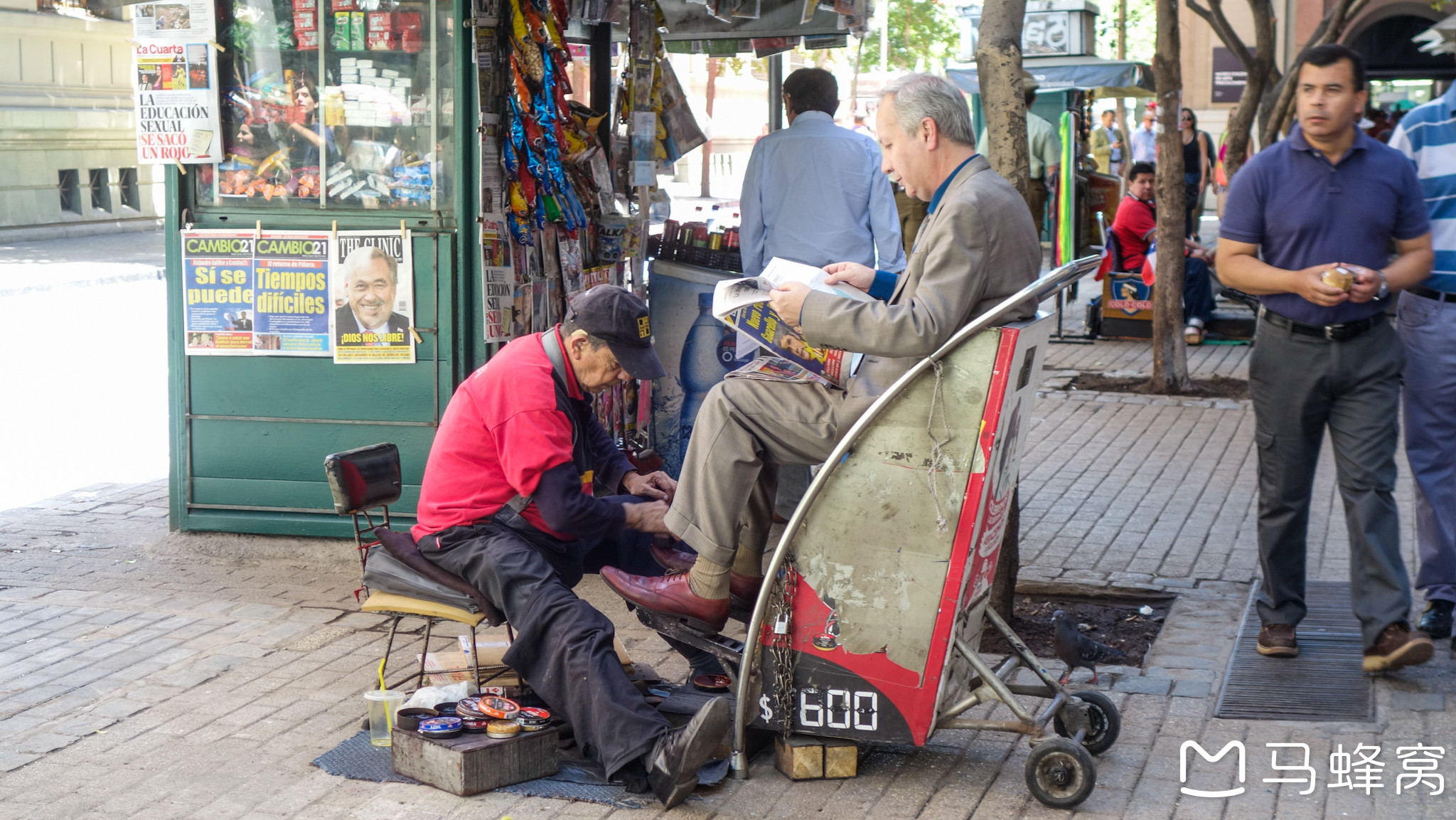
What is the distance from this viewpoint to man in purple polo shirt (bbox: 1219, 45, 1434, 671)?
4500 millimetres

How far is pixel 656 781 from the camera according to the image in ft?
12.1

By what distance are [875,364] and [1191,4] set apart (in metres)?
12.0

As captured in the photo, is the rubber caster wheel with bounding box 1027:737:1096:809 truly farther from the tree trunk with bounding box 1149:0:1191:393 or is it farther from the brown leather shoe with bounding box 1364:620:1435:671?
the tree trunk with bounding box 1149:0:1191:393

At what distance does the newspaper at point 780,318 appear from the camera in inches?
145

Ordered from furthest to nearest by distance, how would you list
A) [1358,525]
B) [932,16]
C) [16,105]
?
1. [932,16]
2. [16,105]
3. [1358,525]

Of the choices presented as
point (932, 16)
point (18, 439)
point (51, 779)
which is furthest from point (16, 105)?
point (932, 16)

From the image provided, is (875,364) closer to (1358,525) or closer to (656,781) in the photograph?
(656,781)

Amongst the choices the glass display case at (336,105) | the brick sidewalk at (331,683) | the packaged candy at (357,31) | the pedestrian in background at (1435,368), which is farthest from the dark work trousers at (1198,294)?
the packaged candy at (357,31)

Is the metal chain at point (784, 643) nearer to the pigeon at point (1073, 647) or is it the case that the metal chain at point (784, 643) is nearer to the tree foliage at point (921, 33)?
the pigeon at point (1073, 647)

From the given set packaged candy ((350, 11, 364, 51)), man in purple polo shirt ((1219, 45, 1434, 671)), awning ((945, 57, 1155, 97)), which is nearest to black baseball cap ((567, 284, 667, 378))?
man in purple polo shirt ((1219, 45, 1434, 671))

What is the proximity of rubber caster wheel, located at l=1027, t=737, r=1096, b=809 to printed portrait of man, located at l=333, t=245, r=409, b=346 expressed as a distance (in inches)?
136

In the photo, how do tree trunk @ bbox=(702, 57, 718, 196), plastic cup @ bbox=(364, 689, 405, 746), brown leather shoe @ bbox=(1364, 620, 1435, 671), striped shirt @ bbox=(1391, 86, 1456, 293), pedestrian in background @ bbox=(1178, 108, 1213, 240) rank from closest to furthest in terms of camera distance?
plastic cup @ bbox=(364, 689, 405, 746), brown leather shoe @ bbox=(1364, 620, 1435, 671), striped shirt @ bbox=(1391, 86, 1456, 293), pedestrian in background @ bbox=(1178, 108, 1213, 240), tree trunk @ bbox=(702, 57, 718, 196)

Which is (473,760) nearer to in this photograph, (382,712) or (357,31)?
(382,712)

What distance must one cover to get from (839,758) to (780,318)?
1.20m
